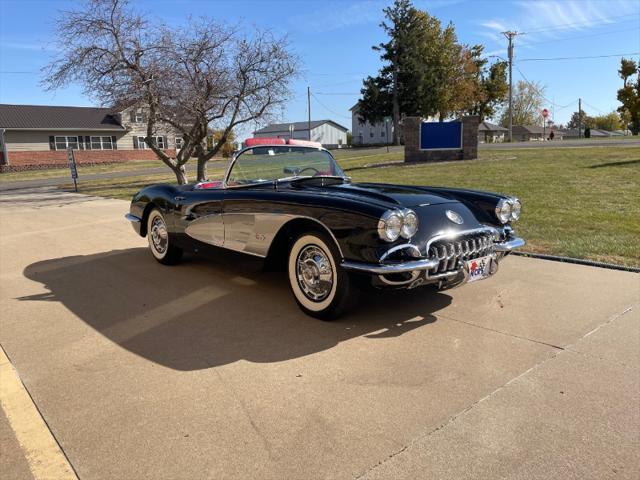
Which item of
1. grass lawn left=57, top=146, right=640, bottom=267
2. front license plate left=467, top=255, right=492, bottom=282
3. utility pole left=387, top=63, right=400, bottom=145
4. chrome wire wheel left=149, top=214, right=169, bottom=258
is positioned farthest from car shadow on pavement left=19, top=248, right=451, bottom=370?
utility pole left=387, top=63, right=400, bottom=145

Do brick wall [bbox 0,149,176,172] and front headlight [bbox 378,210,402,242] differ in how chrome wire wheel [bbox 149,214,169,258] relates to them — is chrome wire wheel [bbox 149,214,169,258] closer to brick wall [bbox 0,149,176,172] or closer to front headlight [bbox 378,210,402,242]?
front headlight [bbox 378,210,402,242]

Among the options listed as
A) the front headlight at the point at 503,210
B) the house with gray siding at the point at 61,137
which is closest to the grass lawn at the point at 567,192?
the front headlight at the point at 503,210

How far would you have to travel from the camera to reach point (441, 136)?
65.0 ft

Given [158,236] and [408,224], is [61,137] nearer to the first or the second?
[158,236]

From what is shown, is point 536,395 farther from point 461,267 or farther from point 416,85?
point 416,85

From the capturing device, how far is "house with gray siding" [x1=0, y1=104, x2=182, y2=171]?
42062mm

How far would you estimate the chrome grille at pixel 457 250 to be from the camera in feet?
11.7

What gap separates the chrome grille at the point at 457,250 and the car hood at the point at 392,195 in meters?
0.40

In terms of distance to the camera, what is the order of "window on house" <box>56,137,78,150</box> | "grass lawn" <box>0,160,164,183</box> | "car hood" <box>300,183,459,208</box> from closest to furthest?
1. "car hood" <box>300,183,459,208</box>
2. "grass lawn" <box>0,160,164,183</box>
3. "window on house" <box>56,137,78,150</box>

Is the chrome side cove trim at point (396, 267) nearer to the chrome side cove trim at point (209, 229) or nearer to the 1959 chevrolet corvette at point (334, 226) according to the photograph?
the 1959 chevrolet corvette at point (334, 226)

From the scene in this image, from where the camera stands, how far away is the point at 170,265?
5953 millimetres

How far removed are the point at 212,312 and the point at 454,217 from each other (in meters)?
2.14

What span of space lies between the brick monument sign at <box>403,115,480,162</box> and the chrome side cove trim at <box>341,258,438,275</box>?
17.1 meters

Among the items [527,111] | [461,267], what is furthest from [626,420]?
[527,111]
